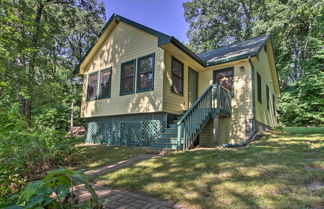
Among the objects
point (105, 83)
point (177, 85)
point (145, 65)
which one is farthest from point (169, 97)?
point (105, 83)

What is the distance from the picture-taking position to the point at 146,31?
808cm

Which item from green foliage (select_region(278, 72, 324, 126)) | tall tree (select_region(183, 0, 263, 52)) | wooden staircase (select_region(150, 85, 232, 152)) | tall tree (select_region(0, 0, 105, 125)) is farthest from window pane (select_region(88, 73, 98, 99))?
tall tree (select_region(183, 0, 263, 52))

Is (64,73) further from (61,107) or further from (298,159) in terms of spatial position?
(298,159)

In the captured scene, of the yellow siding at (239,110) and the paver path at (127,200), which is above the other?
the yellow siding at (239,110)

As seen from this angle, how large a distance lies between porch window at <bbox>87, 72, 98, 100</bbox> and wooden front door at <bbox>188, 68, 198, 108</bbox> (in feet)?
16.6

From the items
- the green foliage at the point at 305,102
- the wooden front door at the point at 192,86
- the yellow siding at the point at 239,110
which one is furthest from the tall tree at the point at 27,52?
the green foliage at the point at 305,102

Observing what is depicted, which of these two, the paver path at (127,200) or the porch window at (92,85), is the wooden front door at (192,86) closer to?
the porch window at (92,85)

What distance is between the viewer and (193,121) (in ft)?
21.6

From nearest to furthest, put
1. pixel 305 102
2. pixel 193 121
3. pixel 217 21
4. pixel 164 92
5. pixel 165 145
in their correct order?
pixel 165 145, pixel 193 121, pixel 164 92, pixel 305 102, pixel 217 21

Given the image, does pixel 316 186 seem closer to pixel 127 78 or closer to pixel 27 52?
pixel 127 78

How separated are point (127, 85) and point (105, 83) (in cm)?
168

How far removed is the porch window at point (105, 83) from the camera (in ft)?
32.0

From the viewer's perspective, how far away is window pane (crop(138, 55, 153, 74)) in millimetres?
8172

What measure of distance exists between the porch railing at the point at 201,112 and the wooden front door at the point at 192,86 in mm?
1734
